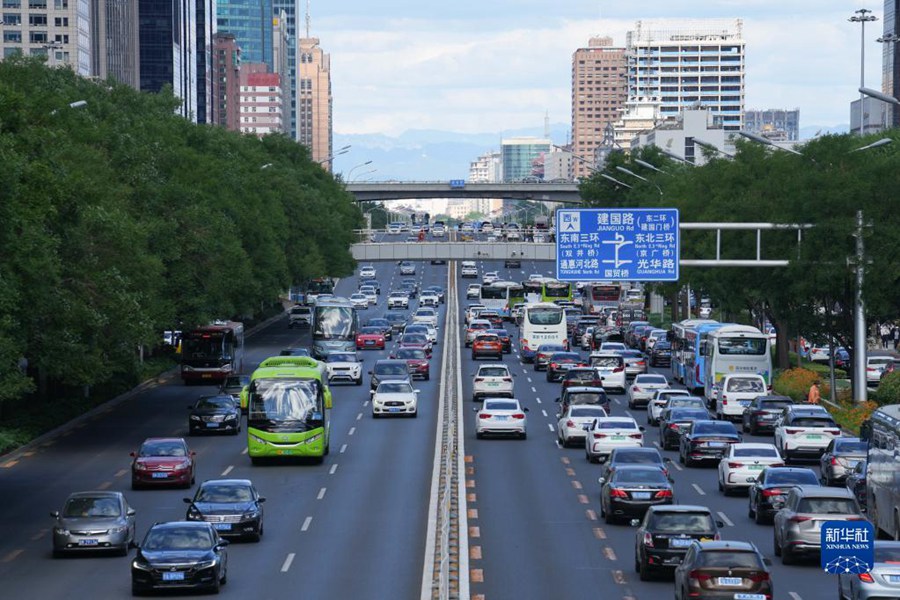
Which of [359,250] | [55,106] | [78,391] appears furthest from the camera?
[359,250]

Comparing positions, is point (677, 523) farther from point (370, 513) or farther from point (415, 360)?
point (415, 360)

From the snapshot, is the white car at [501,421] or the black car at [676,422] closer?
the black car at [676,422]

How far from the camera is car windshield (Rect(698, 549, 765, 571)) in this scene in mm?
26016

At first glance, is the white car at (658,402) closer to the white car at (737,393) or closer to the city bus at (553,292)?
the white car at (737,393)

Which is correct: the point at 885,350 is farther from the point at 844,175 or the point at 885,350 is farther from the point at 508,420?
the point at 508,420

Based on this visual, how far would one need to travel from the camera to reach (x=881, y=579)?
24.6m

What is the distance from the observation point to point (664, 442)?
55.3m

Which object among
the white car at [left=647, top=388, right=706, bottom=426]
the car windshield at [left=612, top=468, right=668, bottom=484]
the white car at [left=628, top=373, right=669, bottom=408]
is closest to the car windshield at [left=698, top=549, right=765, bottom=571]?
the car windshield at [left=612, top=468, right=668, bottom=484]

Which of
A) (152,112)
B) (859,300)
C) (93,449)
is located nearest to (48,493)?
(93,449)

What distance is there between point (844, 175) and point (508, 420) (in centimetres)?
1708

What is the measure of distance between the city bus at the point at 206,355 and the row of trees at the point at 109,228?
1.44 meters

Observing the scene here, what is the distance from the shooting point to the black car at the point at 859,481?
127 feet

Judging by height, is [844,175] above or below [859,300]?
above

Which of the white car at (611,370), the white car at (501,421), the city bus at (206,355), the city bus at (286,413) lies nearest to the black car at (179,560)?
the city bus at (286,413)
